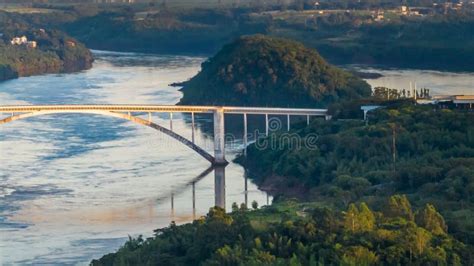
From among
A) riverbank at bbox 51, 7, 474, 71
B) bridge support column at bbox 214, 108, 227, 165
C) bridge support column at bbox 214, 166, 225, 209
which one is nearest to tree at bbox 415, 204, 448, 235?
bridge support column at bbox 214, 166, 225, 209

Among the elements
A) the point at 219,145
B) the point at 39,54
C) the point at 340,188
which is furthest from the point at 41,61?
the point at 340,188

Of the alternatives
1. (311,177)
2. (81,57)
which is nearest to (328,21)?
(81,57)

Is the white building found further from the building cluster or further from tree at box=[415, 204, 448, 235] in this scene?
tree at box=[415, 204, 448, 235]

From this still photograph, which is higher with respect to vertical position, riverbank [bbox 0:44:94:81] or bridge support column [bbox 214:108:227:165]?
bridge support column [bbox 214:108:227:165]

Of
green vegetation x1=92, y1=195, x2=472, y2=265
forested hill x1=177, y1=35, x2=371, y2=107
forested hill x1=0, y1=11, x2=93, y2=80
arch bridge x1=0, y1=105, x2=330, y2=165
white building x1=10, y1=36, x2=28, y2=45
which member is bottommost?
white building x1=10, y1=36, x2=28, y2=45

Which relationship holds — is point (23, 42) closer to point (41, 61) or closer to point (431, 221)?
point (41, 61)

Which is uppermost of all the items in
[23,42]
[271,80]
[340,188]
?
[340,188]

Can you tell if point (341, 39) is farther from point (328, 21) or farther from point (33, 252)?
point (33, 252)
